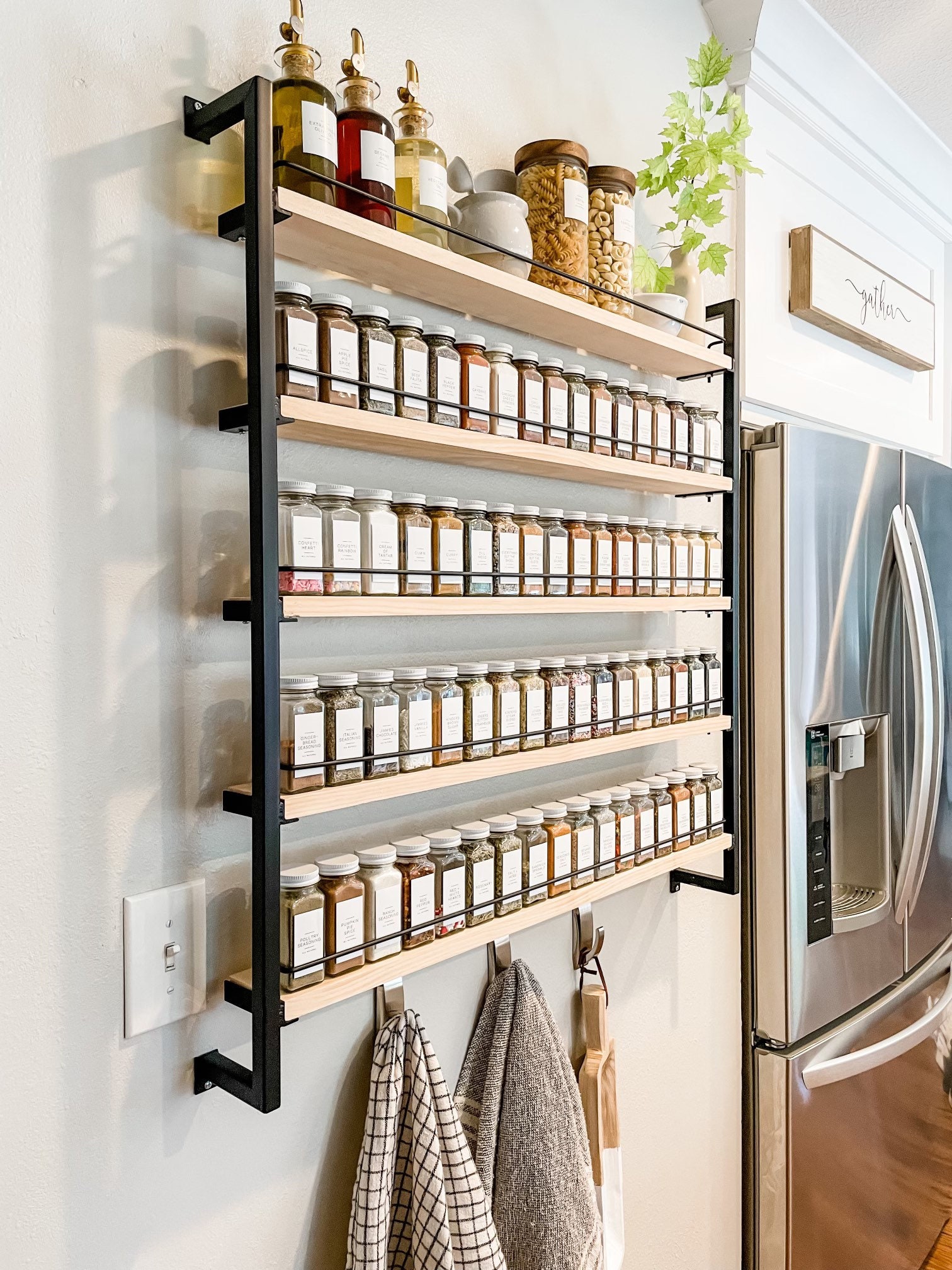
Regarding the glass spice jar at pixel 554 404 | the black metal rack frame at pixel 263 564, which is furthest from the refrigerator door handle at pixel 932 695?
the black metal rack frame at pixel 263 564

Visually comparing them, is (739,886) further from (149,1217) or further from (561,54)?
(561,54)

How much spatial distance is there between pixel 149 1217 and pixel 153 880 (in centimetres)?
32

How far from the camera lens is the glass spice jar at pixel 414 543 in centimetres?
96

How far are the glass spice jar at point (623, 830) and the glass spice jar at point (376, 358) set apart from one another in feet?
2.00

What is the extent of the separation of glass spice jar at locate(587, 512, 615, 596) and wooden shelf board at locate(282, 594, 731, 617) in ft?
0.07

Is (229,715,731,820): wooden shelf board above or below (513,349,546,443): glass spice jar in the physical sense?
below

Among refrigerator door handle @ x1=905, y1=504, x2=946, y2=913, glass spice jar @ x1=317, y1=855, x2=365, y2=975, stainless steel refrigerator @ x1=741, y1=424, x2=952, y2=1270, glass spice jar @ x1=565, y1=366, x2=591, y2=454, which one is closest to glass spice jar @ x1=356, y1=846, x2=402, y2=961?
glass spice jar @ x1=317, y1=855, x2=365, y2=975

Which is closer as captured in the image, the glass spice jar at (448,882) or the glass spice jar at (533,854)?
the glass spice jar at (448,882)

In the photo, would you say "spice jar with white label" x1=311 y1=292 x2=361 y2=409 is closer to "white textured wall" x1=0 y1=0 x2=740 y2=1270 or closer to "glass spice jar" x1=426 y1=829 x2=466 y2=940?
"white textured wall" x1=0 y1=0 x2=740 y2=1270

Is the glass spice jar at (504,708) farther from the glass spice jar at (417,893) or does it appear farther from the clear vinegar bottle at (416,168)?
the clear vinegar bottle at (416,168)

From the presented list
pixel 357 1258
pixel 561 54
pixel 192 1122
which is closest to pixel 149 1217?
pixel 192 1122

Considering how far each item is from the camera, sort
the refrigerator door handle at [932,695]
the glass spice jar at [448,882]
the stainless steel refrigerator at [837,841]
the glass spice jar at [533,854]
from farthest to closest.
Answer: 1. the refrigerator door handle at [932,695]
2. the stainless steel refrigerator at [837,841]
3. the glass spice jar at [533,854]
4. the glass spice jar at [448,882]

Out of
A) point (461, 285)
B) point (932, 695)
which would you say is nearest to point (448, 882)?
point (461, 285)

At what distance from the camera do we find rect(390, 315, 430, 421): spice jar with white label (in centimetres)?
95
